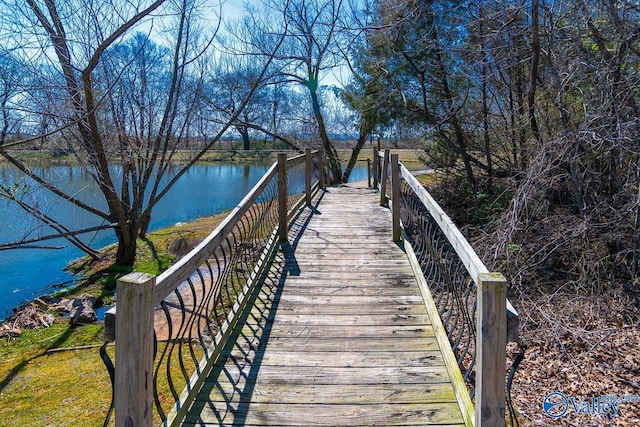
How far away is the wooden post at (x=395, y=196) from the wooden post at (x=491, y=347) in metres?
3.39

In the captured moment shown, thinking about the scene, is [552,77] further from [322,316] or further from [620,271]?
[322,316]

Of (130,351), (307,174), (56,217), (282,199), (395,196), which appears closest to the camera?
(130,351)

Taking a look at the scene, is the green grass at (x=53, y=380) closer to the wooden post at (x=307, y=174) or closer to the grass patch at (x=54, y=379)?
the grass patch at (x=54, y=379)

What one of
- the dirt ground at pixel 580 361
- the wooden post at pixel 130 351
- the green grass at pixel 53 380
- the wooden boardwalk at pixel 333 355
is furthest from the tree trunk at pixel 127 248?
the wooden post at pixel 130 351

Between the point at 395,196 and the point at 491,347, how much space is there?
11.4ft

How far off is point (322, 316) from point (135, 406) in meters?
1.83

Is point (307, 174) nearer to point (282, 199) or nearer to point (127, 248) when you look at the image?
point (282, 199)

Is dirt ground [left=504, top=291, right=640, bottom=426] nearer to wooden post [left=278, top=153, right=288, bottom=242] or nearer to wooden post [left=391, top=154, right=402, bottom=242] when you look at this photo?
wooden post [left=391, top=154, right=402, bottom=242]

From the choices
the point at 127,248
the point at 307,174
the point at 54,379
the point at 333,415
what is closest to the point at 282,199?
the point at 307,174

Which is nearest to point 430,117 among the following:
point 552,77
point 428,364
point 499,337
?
point 552,77

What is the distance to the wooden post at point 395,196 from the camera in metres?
5.19

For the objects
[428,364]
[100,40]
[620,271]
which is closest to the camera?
[428,364]

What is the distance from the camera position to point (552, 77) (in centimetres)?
618

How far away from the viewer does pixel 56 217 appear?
35.8 feet
